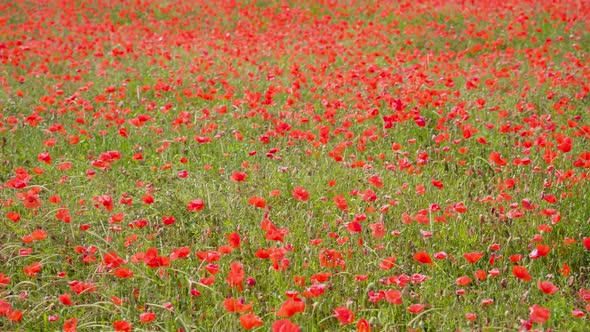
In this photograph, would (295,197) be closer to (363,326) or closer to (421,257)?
(421,257)

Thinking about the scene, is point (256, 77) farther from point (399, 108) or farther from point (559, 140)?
point (559, 140)

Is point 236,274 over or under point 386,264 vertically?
over

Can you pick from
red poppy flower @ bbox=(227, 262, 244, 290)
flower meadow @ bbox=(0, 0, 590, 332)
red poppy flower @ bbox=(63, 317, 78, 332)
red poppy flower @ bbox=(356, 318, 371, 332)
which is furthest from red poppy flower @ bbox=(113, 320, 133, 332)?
red poppy flower @ bbox=(356, 318, 371, 332)

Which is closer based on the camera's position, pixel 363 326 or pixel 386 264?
pixel 363 326

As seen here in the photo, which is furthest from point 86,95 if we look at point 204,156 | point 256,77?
point 204,156

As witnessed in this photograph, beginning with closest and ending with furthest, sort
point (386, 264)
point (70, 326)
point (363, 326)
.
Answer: point (363, 326)
point (70, 326)
point (386, 264)

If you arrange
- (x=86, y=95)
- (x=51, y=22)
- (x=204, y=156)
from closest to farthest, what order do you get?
(x=204, y=156) → (x=86, y=95) → (x=51, y=22)

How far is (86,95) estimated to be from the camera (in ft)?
20.5

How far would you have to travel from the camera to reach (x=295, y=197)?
3.23 meters

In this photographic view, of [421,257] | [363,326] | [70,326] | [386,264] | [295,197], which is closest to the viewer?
[363,326]

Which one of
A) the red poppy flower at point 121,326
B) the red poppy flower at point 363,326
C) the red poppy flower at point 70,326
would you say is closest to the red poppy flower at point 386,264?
the red poppy flower at point 363,326

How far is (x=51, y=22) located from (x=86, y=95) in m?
4.35

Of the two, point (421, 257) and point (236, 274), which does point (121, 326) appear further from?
point (421, 257)

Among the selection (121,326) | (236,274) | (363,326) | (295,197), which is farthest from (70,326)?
(295,197)
